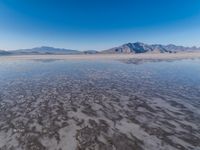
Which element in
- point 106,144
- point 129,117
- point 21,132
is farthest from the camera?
point 129,117

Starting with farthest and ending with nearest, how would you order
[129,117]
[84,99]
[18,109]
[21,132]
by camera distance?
[84,99]
[18,109]
[129,117]
[21,132]

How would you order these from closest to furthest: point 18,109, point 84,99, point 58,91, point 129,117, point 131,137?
point 131,137, point 129,117, point 18,109, point 84,99, point 58,91

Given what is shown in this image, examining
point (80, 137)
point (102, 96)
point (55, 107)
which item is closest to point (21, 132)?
point (80, 137)

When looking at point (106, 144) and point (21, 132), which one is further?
point (21, 132)

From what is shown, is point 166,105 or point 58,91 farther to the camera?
point 58,91

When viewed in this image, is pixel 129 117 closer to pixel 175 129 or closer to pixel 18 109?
pixel 175 129

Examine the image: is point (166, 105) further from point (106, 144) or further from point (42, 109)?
point (42, 109)

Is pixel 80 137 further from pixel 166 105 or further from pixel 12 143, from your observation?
pixel 166 105

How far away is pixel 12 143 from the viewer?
6.92 metres

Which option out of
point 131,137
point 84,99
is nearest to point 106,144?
point 131,137

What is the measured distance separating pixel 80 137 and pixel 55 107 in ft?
14.3

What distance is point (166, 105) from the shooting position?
11.3m

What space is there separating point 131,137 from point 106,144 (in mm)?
1163

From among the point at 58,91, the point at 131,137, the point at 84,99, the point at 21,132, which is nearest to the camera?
the point at 131,137
